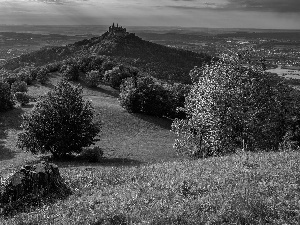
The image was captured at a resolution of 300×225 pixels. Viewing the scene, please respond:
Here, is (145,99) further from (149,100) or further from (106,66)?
(106,66)

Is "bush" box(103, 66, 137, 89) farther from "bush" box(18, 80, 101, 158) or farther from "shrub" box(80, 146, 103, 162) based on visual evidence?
"shrub" box(80, 146, 103, 162)

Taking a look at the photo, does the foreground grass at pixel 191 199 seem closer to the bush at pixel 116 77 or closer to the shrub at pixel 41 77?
the bush at pixel 116 77

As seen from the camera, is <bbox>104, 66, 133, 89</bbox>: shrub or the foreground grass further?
<bbox>104, 66, 133, 89</bbox>: shrub

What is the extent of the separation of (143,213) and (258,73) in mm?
25226

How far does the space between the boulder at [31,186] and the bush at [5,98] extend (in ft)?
234

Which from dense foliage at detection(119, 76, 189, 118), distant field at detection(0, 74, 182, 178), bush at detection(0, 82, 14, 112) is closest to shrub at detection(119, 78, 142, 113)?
dense foliage at detection(119, 76, 189, 118)

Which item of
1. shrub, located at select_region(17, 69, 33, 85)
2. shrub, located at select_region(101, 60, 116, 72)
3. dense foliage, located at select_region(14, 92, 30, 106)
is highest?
shrub, located at select_region(101, 60, 116, 72)

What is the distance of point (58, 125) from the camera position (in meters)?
43.3

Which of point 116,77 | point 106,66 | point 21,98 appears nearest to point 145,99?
point 21,98

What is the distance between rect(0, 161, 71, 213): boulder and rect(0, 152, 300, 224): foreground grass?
1.05 metres

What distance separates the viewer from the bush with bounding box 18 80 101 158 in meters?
42.6

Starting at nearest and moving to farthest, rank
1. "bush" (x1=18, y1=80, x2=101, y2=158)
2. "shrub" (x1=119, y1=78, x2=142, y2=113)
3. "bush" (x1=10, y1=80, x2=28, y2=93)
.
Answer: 1. "bush" (x1=18, y1=80, x2=101, y2=158)
2. "shrub" (x1=119, y1=78, x2=142, y2=113)
3. "bush" (x1=10, y1=80, x2=28, y2=93)

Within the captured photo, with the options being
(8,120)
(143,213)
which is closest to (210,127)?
(143,213)

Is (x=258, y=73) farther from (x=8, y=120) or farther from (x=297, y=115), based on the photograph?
(x=8, y=120)
